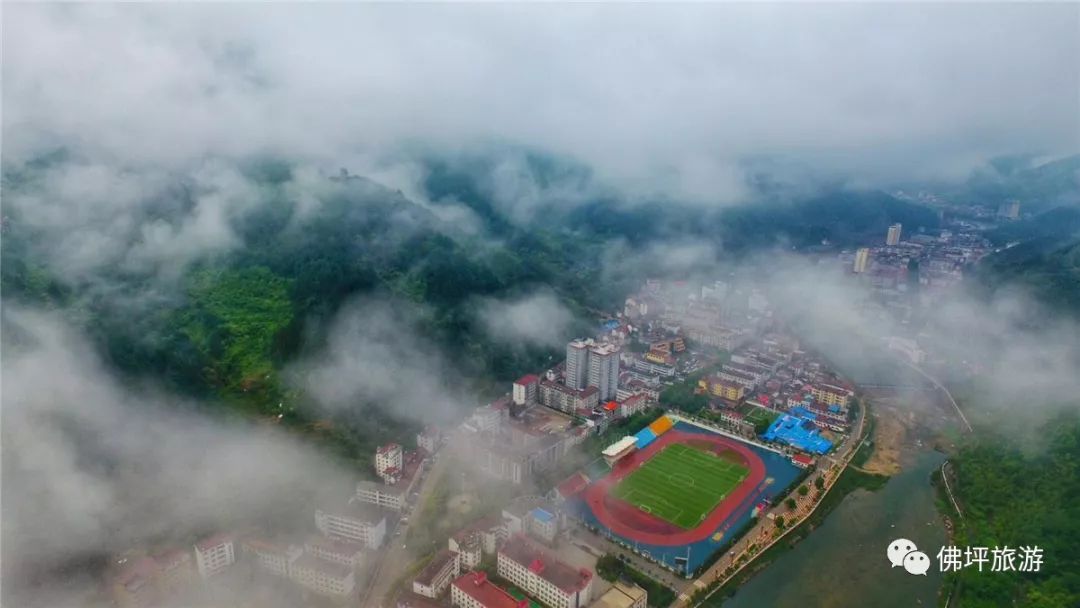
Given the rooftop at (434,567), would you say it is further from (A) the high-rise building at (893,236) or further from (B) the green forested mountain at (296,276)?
(A) the high-rise building at (893,236)

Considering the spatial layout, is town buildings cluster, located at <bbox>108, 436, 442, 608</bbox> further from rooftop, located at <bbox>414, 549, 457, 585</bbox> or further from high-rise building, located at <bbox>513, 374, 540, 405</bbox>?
high-rise building, located at <bbox>513, 374, 540, 405</bbox>

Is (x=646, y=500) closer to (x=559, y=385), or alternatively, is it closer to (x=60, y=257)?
(x=559, y=385)

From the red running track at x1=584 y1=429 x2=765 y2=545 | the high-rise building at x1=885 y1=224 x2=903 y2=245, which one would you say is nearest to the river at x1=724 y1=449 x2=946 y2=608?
the red running track at x1=584 y1=429 x2=765 y2=545

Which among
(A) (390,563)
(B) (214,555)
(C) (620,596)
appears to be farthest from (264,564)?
(C) (620,596)

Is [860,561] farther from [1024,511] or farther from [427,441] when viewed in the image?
[427,441]

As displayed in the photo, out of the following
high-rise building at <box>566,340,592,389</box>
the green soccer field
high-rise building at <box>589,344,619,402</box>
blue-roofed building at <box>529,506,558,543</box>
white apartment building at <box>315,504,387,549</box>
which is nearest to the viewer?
white apartment building at <box>315,504,387,549</box>

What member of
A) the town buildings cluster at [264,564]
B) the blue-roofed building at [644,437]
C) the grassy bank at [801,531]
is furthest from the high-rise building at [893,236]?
the town buildings cluster at [264,564]
